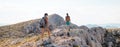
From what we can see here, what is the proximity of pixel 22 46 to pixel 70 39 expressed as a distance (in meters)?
11.9

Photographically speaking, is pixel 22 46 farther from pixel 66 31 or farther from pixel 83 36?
pixel 83 36

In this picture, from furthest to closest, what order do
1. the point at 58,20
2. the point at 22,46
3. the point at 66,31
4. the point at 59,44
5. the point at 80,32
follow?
the point at 58,20
the point at 80,32
the point at 66,31
the point at 22,46
the point at 59,44

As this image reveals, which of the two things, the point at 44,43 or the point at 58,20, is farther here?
the point at 58,20

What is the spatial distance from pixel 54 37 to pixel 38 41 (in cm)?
424

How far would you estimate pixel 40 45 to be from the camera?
60219 millimetres

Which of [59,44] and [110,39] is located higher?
[59,44]

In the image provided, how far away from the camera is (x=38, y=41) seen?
63.1 meters

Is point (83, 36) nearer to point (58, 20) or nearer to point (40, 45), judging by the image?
point (40, 45)

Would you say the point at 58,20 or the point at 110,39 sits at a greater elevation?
the point at 58,20

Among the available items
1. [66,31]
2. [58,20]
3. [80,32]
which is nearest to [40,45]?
[66,31]

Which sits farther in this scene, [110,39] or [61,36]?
[110,39]

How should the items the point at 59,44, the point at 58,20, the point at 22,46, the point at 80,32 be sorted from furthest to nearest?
the point at 58,20 → the point at 80,32 → the point at 22,46 → the point at 59,44

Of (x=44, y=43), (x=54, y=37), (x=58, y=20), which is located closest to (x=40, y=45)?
(x=44, y=43)

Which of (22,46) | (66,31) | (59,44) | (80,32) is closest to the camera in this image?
(59,44)
